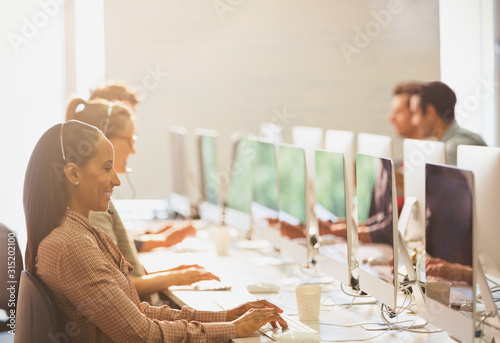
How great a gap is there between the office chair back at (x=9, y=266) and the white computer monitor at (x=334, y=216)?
1035 mm

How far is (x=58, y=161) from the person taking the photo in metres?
1.88

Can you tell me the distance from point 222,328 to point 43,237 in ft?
1.80

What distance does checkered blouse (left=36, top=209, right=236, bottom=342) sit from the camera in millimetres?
1771

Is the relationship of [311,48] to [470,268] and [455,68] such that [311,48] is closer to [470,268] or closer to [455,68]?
[455,68]

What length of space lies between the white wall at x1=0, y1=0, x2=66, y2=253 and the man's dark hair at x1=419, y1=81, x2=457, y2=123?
2238 millimetres

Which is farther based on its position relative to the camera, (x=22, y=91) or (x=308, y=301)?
(x=22, y=91)

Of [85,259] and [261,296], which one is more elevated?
[85,259]

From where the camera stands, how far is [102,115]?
271cm

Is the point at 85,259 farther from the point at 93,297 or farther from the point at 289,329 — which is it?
the point at 289,329

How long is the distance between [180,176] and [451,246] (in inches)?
113

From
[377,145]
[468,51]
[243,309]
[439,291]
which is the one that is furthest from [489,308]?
[468,51]

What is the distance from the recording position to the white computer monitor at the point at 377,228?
76.1 inches

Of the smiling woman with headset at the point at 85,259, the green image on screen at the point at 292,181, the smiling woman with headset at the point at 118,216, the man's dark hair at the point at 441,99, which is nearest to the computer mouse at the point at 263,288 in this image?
the smiling woman with headset at the point at 118,216

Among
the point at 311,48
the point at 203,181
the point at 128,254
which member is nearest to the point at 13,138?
the point at 203,181
